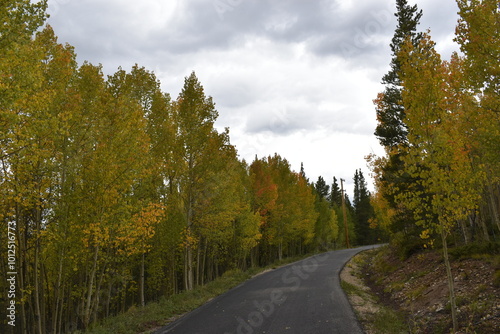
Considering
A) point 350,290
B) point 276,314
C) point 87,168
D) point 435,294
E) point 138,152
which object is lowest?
point 350,290

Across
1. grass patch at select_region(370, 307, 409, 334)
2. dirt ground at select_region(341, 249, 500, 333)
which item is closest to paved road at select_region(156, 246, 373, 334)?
grass patch at select_region(370, 307, 409, 334)

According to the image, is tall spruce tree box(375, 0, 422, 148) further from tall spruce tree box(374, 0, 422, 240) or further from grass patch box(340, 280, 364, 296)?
grass patch box(340, 280, 364, 296)

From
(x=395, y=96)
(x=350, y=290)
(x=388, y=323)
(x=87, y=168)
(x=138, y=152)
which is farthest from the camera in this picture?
(x=395, y=96)

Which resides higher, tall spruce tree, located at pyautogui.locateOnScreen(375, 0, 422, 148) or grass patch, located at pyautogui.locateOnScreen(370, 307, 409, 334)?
tall spruce tree, located at pyautogui.locateOnScreen(375, 0, 422, 148)

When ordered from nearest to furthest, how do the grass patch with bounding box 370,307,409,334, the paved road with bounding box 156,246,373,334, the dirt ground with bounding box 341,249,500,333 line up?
the dirt ground with bounding box 341,249,500,333 < the grass patch with bounding box 370,307,409,334 < the paved road with bounding box 156,246,373,334

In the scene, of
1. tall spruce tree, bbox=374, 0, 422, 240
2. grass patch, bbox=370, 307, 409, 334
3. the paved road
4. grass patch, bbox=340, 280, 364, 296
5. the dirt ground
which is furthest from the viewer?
tall spruce tree, bbox=374, 0, 422, 240

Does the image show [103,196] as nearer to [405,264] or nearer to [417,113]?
[417,113]

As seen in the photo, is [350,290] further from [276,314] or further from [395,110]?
[395,110]

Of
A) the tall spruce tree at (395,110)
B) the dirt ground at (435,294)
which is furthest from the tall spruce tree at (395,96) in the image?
the dirt ground at (435,294)

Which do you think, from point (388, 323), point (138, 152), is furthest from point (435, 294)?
point (138, 152)

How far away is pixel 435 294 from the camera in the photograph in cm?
1058

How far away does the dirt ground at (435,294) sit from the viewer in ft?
25.5

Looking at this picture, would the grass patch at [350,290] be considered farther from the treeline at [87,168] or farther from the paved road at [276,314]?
the treeline at [87,168]

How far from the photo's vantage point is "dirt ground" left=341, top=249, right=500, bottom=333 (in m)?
7.77
